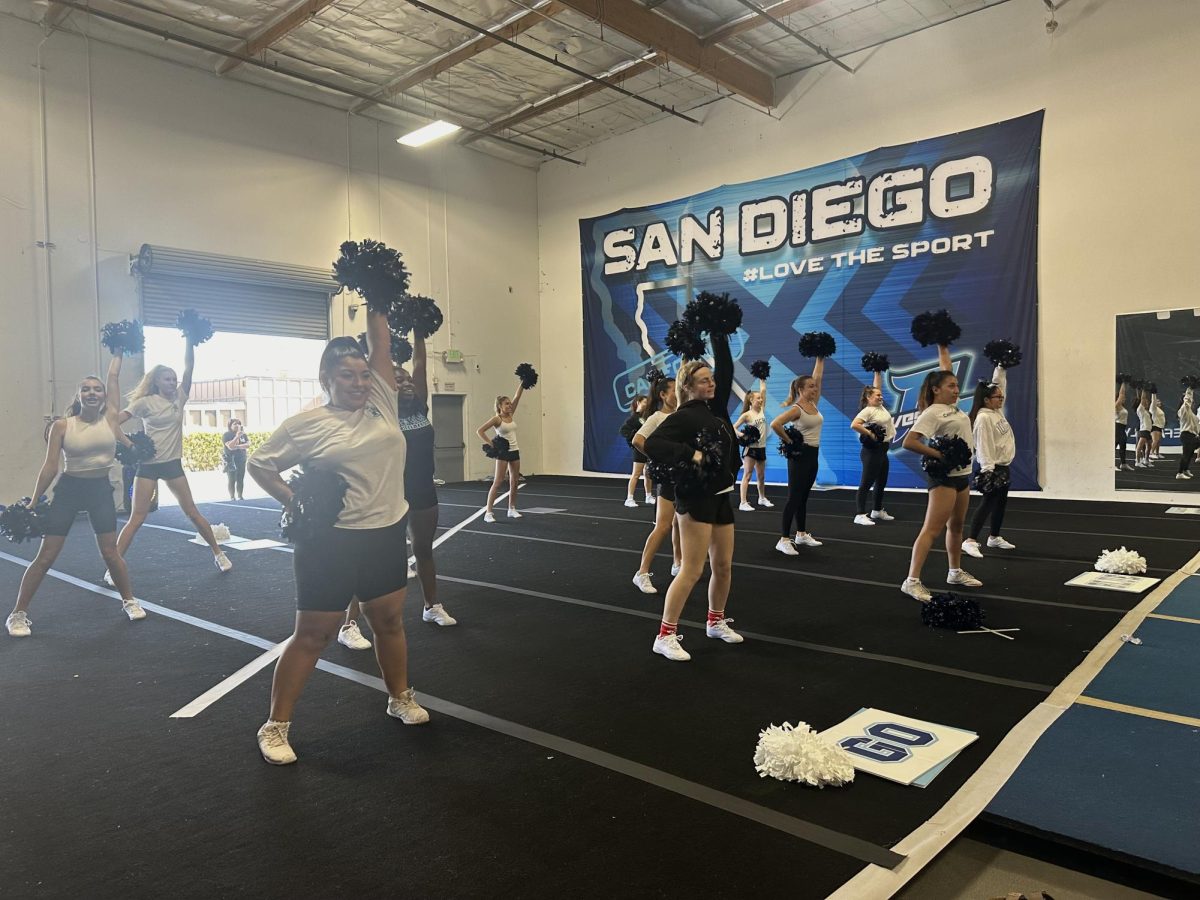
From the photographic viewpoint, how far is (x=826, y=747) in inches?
113

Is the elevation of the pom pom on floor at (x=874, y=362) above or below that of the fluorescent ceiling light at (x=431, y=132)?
below

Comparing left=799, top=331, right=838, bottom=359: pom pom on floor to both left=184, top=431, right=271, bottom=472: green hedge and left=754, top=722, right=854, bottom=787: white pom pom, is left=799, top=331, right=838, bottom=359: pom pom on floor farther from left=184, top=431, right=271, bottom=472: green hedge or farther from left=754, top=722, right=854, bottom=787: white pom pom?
left=184, top=431, right=271, bottom=472: green hedge

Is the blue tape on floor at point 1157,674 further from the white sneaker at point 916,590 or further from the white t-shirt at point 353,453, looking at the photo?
the white t-shirt at point 353,453

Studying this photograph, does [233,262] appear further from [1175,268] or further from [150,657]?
[1175,268]

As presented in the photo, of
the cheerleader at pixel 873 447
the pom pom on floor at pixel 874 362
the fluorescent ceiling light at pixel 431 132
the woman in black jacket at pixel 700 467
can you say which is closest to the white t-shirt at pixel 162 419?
the woman in black jacket at pixel 700 467

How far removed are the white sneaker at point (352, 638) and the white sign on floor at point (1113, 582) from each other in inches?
200

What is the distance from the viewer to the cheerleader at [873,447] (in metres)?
8.43

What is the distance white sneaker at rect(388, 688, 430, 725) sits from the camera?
11.3 feet

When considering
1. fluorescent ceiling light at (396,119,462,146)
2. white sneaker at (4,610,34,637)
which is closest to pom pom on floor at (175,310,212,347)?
white sneaker at (4,610,34,637)

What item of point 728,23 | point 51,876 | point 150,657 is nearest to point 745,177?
point 728,23

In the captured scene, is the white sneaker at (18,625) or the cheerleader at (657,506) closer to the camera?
the white sneaker at (18,625)

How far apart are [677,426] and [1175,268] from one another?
9.73 m

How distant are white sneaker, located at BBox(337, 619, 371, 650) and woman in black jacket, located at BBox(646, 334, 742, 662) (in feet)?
5.70

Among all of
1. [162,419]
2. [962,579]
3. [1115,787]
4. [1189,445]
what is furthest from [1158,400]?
[162,419]
